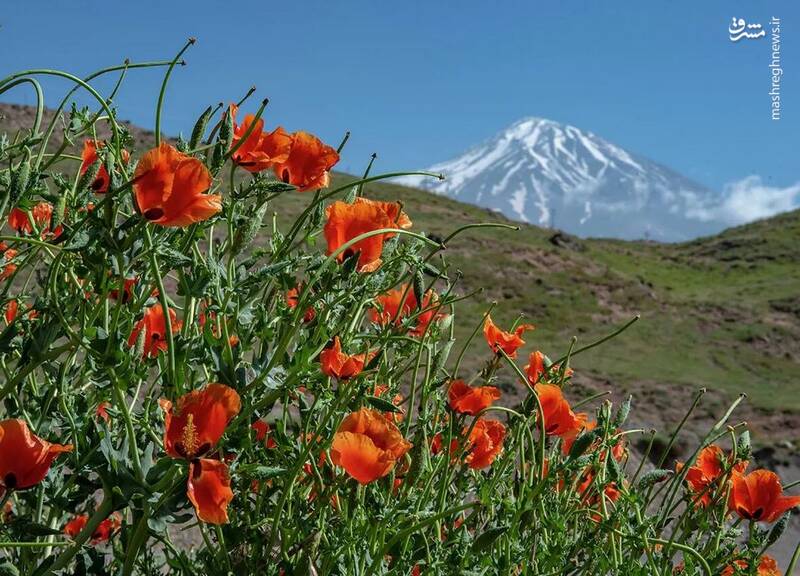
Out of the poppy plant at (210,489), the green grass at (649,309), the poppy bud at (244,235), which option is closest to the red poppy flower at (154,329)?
the poppy bud at (244,235)

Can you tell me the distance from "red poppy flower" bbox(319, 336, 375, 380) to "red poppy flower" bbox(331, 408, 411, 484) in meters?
0.12

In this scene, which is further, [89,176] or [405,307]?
[405,307]

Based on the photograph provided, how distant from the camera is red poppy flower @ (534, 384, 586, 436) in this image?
1.50 metres

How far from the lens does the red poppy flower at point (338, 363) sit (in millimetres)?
1304

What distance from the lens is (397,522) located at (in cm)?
125

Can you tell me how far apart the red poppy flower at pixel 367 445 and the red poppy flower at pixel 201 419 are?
0.55ft

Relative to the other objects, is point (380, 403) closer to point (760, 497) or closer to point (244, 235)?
point (244, 235)

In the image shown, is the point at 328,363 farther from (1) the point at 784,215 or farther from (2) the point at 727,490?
(1) the point at 784,215

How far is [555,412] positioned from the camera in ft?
5.02

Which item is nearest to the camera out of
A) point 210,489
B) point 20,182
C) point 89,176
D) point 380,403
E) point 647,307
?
point 210,489

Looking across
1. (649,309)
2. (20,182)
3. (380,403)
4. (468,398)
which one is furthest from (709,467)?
(649,309)

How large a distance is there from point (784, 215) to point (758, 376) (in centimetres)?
1749

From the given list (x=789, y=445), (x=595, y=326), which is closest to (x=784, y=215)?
(x=595, y=326)

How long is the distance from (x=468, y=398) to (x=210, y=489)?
0.65 metres
